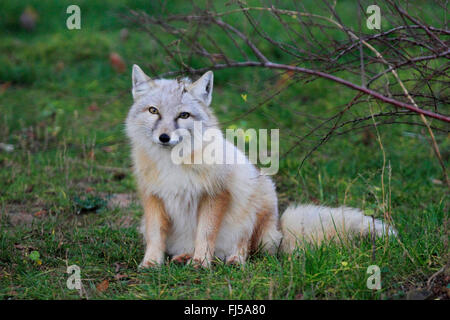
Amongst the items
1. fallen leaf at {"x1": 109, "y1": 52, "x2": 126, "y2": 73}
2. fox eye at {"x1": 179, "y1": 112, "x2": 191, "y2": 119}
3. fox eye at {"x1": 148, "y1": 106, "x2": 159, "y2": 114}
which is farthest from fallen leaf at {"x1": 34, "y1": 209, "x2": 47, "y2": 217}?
fallen leaf at {"x1": 109, "y1": 52, "x2": 126, "y2": 73}

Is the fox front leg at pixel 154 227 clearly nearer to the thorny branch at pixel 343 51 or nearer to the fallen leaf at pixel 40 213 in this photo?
the thorny branch at pixel 343 51

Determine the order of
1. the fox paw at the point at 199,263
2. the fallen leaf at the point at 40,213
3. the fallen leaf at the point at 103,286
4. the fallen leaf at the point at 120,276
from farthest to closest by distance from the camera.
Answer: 1. the fallen leaf at the point at 40,213
2. the fox paw at the point at 199,263
3. the fallen leaf at the point at 120,276
4. the fallen leaf at the point at 103,286

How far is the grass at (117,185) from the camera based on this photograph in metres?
3.23

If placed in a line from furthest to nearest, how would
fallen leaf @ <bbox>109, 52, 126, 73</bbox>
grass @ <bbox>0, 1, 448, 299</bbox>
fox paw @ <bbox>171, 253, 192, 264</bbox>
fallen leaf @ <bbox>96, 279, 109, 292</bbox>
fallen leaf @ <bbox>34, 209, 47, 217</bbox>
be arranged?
1. fallen leaf @ <bbox>109, 52, 126, 73</bbox>
2. fallen leaf @ <bbox>34, 209, 47, 217</bbox>
3. fox paw @ <bbox>171, 253, 192, 264</bbox>
4. fallen leaf @ <bbox>96, 279, 109, 292</bbox>
5. grass @ <bbox>0, 1, 448, 299</bbox>


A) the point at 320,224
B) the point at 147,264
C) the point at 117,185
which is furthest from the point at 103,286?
the point at 117,185

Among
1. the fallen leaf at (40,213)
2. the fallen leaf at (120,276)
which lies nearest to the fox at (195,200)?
the fallen leaf at (120,276)

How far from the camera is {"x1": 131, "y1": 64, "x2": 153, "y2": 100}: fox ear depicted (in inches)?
157

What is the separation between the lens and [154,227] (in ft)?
13.0

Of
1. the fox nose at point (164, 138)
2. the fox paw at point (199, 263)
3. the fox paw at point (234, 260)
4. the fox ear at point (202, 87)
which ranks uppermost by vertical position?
the fox ear at point (202, 87)

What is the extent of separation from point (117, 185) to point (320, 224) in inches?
96.3

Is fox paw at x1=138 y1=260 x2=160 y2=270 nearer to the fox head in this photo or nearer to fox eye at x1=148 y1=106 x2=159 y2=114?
the fox head

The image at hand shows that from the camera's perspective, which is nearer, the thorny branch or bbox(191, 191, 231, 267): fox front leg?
the thorny branch

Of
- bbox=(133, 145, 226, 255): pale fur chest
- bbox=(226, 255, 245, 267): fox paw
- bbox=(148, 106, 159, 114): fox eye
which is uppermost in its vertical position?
bbox=(148, 106, 159, 114): fox eye

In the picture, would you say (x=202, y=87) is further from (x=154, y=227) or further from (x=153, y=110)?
(x=154, y=227)
